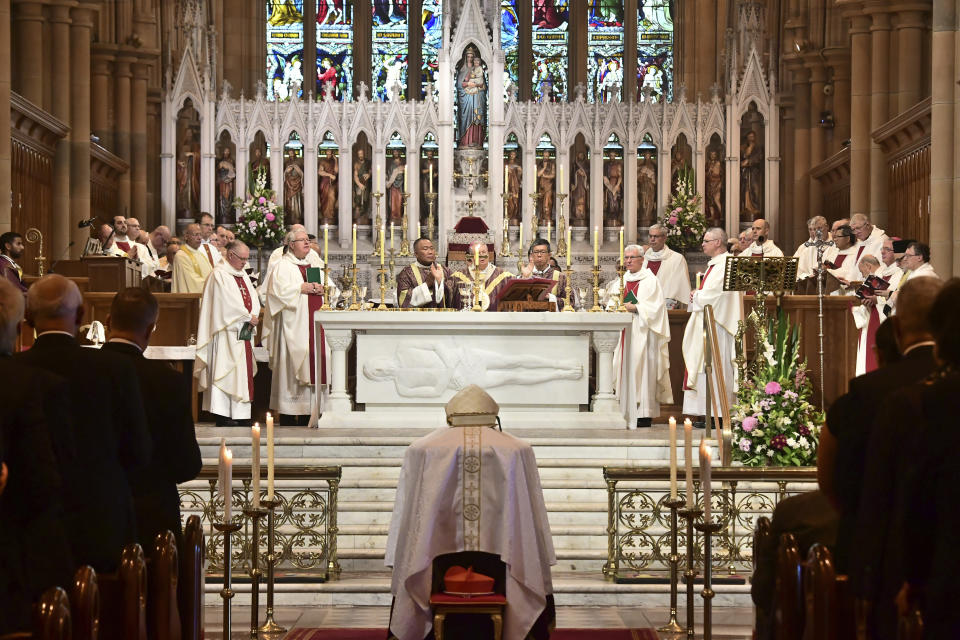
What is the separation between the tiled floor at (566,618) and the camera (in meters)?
7.75

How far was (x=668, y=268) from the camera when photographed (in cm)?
1461

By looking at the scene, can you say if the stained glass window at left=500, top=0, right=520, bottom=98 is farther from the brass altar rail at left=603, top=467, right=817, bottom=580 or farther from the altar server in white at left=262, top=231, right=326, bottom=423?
the brass altar rail at left=603, top=467, right=817, bottom=580

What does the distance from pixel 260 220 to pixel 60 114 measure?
2852mm

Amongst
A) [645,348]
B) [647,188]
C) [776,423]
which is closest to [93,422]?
[776,423]

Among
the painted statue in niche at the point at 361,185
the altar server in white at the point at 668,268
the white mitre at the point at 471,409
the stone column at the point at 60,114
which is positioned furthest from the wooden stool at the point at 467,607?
the painted statue in niche at the point at 361,185

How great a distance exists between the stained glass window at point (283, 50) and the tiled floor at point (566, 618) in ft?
56.6

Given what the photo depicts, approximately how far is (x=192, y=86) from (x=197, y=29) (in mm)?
1040

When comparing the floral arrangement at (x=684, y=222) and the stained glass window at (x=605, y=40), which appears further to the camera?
the stained glass window at (x=605, y=40)

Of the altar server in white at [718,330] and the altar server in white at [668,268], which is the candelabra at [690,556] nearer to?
the altar server in white at [718,330]

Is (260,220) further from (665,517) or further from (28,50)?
(665,517)

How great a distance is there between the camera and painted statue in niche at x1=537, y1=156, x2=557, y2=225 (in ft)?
64.6

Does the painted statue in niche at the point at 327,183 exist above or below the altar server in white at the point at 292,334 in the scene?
above

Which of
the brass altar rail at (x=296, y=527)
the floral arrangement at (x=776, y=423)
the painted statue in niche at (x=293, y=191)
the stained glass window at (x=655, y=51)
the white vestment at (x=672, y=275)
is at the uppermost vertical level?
the stained glass window at (x=655, y=51)

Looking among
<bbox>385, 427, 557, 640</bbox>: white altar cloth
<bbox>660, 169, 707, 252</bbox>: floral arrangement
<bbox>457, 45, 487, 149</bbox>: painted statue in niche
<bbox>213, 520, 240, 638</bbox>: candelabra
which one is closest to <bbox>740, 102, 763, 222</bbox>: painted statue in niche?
<bbox>660, 169, 707, 252</bbox>: floral arrangement
